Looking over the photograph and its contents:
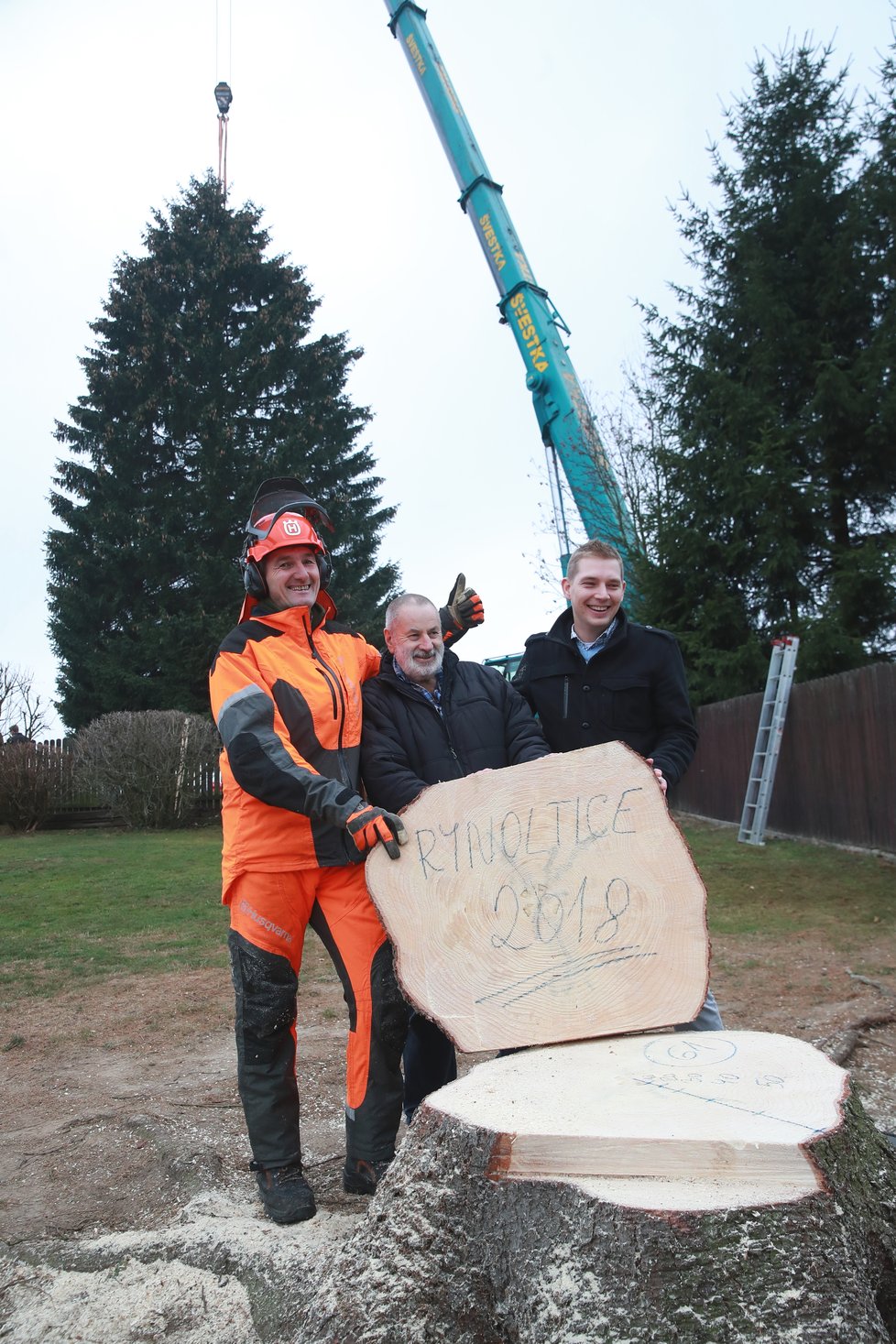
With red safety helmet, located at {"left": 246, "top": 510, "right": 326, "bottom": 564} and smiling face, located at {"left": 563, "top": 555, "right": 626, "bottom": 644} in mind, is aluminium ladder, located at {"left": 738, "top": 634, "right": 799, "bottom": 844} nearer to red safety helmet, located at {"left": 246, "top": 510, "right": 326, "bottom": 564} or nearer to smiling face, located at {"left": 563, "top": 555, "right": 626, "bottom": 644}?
smiling face, located at {"left": 563, "top": 555, "right": 626, "bottom": 644}

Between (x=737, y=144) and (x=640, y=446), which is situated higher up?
(x=737, y=144)

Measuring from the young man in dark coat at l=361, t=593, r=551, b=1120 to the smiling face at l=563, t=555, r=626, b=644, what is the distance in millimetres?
378

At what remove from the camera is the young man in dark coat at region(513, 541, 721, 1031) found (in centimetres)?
320

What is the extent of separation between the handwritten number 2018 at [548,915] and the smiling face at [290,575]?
1.12m

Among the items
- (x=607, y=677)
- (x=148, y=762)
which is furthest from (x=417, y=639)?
(x=148, y=762)

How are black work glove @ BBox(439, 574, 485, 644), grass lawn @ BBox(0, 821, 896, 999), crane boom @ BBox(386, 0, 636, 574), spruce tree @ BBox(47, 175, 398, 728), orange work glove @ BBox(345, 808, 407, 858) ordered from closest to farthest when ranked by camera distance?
orange work glove @ BBox(345, 808, 407, 858)
black work glove @ BBox(439, 574, 485, 644)
grass lawn @ BBox(0, 821, 896, 999)
crane boom @ BBox(386, 0, 636, 574)
spruce tree @ BBox(47, 175, 398, 728)

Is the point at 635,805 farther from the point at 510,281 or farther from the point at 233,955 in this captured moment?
the point at 510,281

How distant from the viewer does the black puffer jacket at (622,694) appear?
3.26 m

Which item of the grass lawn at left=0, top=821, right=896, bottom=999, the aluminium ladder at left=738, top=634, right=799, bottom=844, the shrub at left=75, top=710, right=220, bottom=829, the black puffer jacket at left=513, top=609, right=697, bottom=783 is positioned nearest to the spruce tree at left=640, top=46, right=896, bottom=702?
the aluminium ladder at left=738, top=634, right=799, bottom=844

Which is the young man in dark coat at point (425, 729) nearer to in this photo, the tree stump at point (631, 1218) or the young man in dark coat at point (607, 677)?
the young man in dark coat at point (607, 677)

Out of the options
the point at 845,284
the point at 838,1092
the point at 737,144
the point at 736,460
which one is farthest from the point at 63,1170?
the point at 737,144

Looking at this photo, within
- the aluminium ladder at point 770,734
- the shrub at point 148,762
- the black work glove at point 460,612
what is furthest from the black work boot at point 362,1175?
the shrub at point 148,762

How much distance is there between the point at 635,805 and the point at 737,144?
48.8 ft

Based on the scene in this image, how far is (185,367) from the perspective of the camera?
22766 millimetres
